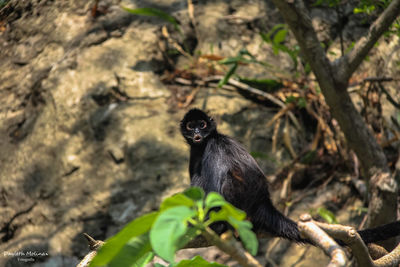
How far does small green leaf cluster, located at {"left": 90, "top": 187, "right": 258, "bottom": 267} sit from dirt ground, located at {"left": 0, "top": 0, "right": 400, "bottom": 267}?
444 centimetres

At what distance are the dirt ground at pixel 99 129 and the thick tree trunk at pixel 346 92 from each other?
4.35 ft

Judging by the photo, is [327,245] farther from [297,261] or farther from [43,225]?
[43,225]

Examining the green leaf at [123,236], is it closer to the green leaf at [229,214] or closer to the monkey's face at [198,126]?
the green leaf at [229,214]

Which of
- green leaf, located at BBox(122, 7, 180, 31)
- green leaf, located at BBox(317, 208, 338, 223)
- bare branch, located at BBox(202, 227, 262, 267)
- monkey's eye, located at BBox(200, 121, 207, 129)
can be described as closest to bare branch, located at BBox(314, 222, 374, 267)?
bare branch, located at BBox(202, 227, 262, 267)

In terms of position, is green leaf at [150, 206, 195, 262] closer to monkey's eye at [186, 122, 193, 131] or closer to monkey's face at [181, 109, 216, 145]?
monkey's face at [181, 109, 216, 145]

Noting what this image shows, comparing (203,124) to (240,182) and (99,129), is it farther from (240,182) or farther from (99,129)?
(99,129)

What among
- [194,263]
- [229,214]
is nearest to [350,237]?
[194,263]

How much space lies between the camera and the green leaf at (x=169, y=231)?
114cm

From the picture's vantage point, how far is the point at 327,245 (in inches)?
70.2

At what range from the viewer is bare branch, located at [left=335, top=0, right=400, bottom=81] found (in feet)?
14.2

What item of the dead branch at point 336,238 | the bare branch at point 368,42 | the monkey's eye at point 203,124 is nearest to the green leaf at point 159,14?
the monkey's eye at point 203,124

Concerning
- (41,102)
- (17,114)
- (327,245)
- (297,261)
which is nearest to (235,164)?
(297,261)

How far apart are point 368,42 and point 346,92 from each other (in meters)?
0.61

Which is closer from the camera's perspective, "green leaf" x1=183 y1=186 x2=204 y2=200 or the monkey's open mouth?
"green leaf" x1=183 y1=186 x2=204 y2=200
